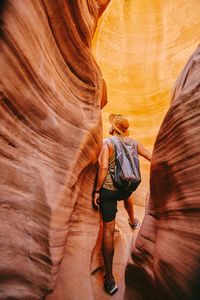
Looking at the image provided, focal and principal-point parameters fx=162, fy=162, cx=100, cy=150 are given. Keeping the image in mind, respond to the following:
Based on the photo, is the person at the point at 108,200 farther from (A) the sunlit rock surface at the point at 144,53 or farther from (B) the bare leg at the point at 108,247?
(A) the sunlit rock surface at the point at 144,53

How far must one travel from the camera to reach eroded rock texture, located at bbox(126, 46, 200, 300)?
796 mm

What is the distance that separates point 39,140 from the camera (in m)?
1.13

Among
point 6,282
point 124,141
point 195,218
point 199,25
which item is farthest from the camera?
point 199,25

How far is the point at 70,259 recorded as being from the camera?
1.40 m

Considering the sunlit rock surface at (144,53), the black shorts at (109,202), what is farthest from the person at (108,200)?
the sunlit rock surface at (144,53)

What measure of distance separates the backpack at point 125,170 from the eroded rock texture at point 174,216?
1.06 feet

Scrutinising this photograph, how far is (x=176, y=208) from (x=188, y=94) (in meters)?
0.69

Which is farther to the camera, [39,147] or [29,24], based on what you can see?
[39,147]

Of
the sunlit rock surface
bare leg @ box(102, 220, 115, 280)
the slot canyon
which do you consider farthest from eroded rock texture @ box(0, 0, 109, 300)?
the sunlit rock surface

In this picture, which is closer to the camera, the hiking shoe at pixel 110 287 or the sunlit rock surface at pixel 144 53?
the hiking shoe at pixel 110 287

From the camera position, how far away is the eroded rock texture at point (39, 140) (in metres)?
0.92

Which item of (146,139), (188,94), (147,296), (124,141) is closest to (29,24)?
(188,94)

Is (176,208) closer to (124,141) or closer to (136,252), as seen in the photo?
(136,252)

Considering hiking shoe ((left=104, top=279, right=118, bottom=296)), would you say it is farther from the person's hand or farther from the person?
the person's hand
